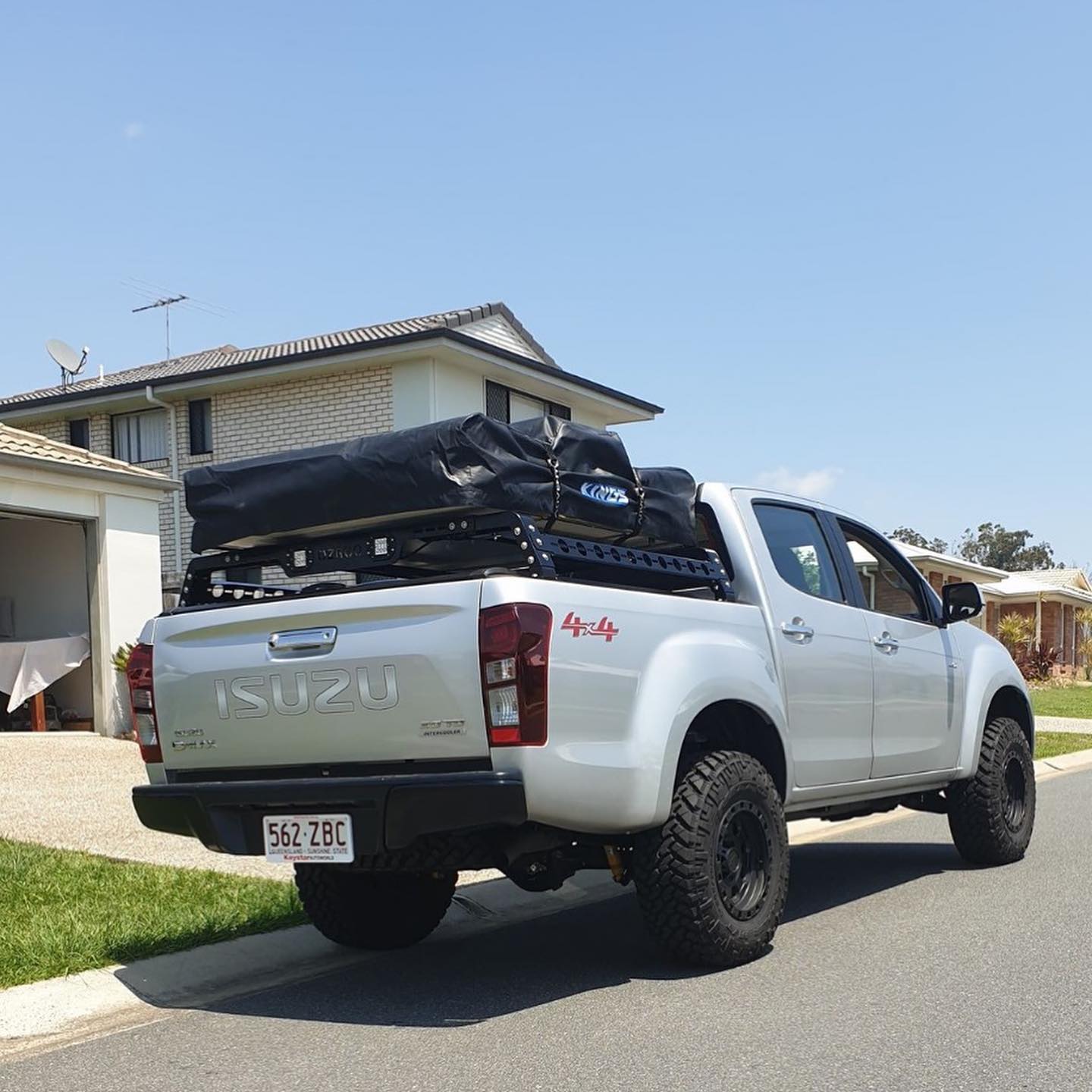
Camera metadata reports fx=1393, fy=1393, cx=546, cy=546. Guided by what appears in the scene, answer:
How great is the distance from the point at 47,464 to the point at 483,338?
32.7ft

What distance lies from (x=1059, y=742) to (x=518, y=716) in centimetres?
1430

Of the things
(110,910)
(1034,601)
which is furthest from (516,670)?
(1034,601)

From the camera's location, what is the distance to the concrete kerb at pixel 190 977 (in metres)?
5.09

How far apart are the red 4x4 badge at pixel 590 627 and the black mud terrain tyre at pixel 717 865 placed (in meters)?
0.75

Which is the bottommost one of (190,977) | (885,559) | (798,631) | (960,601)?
(190,977)

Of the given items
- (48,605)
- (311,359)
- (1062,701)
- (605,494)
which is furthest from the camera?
(1062,701)

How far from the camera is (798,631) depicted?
6383 millimetres

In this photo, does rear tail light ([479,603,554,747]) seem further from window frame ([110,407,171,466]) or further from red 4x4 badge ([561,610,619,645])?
window frame ([110,407,171,466])

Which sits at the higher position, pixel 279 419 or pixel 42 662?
pixel 279 419

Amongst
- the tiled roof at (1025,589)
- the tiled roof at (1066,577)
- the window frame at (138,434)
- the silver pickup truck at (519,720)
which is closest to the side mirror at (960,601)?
the silver pickup truck at (519,720)

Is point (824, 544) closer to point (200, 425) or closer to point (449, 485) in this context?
point (449, 485)

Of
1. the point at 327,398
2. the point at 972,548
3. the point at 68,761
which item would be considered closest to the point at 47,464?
the point at 68,761

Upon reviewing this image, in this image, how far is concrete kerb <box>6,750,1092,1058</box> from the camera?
5090mm

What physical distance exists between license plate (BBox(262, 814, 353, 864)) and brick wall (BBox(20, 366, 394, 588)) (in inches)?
643
